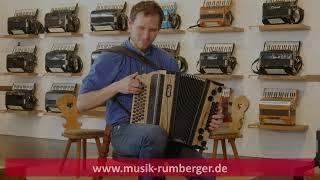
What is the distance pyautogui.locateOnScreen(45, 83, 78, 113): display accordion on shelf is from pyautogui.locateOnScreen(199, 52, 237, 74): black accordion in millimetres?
1967

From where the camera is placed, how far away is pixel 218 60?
17.5 feet

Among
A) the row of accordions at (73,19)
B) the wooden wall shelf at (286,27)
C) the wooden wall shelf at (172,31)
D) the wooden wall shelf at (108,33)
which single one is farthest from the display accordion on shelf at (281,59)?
the wooden wall shelf at (108,33)

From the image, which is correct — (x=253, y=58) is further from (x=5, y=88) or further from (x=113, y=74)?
(x=5, y=88)

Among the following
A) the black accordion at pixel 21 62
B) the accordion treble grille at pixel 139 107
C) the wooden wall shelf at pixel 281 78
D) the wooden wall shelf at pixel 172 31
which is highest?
the wooden wall shelf at pixel 172 31

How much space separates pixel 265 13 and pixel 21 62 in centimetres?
355

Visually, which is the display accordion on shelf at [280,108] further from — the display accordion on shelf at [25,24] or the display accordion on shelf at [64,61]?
the display accordion on shelf at [25,24]

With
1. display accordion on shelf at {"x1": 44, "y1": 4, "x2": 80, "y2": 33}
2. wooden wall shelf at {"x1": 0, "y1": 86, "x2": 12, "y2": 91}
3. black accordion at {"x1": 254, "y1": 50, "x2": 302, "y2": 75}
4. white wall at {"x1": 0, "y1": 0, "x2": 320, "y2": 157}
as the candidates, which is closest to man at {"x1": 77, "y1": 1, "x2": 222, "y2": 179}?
black accordion at {"x1": 254, "y1": 50, "x2": 302, "y2": 75}

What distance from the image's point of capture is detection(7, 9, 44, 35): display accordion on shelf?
6.75 metres

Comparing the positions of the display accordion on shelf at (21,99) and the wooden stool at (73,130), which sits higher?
the wooden stool at (73,130)

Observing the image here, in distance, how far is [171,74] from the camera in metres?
2.46

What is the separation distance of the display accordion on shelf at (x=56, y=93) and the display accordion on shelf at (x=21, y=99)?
1.32 feet

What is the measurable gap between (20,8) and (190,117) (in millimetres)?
5352

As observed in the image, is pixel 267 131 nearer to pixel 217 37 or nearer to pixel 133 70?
pixel 217 37

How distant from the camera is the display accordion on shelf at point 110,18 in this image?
235 inches
